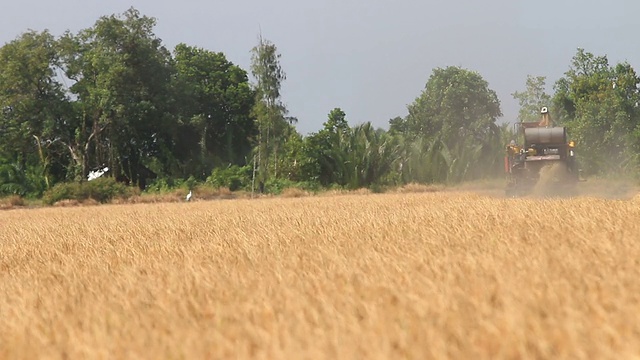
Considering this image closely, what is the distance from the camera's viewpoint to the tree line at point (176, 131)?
1555 inches

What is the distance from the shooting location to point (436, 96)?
190 ft

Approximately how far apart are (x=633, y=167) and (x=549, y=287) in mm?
35306

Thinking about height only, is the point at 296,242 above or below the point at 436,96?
below

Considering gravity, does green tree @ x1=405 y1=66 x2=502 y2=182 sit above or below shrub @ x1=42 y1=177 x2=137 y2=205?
above

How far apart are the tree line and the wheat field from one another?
29492 mm

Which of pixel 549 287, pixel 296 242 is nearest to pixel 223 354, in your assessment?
pixel 549 287

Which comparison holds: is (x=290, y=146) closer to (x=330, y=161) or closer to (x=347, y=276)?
(x=330, y=161)

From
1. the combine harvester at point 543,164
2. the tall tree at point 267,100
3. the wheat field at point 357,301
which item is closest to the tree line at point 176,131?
the tall tree at point 267,100

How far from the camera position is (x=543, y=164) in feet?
68.4

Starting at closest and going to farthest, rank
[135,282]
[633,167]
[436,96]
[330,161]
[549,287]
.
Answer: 1. [549,287]
2. [135,282]
3. [633,167]
4. [330,161]
5. [436,96]

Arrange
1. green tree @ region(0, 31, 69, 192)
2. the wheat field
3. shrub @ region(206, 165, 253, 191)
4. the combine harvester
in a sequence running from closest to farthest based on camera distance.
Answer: the wheat field, the combine harvester, shrub @ region(206, 165, 253, 191), green tree @ region(0, 31, 69, 192)

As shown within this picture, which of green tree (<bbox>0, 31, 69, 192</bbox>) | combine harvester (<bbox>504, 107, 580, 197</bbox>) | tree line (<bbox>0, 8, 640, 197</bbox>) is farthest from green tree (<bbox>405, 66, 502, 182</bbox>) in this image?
combine harvester (<bbox>504, 107, 580, 197</bbox>)

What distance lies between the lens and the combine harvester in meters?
20.5

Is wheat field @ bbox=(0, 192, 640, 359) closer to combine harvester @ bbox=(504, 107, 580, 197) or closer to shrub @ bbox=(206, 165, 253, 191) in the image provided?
combine harvester @ bbox=(504, 107, 580, 197)
